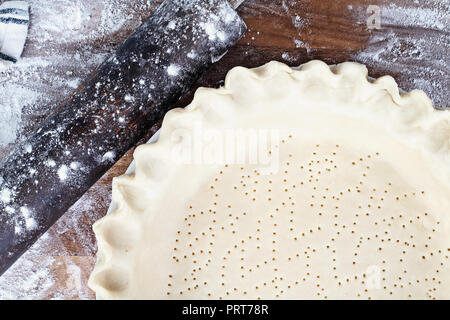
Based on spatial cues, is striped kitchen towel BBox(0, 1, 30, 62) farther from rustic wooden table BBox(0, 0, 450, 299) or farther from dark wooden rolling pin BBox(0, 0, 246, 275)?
dark wooden rolling pin BBox(0, 0, 246, 275)

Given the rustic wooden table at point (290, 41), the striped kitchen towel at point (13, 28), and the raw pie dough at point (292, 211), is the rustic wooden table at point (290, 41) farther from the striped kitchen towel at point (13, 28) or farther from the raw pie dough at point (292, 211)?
the raw pie dough at point (292, 211)

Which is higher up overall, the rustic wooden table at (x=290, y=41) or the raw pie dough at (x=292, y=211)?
the rustic wooden table at (x=290, y=41)

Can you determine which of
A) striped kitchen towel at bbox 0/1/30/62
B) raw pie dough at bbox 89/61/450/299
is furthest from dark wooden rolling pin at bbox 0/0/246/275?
striped kitchen towel at bbox 0/1/30/62

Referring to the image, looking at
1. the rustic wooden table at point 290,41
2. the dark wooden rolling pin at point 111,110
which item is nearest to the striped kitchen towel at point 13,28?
the rustic wooden table at point 290,41

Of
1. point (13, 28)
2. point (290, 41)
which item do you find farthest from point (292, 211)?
point (13, 28)

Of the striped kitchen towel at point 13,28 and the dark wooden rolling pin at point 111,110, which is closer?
the dark wooden rolling pin at point 111,110

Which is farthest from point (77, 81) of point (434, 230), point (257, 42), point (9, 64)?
point (434, 230)
